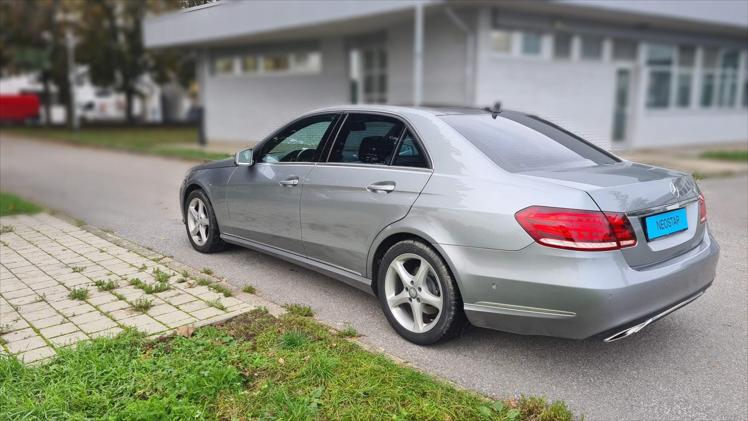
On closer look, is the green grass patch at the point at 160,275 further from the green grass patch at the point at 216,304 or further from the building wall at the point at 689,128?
the building wall at the point at 689,128

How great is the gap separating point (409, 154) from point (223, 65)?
70.3ft

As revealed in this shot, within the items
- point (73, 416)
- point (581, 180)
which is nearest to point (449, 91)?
point (581, 180)

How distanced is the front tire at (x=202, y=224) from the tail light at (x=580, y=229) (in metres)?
3.51

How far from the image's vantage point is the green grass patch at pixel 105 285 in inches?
191

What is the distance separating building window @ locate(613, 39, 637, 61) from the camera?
17.4m

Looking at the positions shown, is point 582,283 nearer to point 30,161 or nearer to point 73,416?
point 73,416

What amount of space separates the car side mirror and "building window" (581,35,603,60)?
13413 mm

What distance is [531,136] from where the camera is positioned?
436 centimetres

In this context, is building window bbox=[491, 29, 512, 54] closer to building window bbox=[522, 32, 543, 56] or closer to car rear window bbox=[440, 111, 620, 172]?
building window bbox=[522, 32, 543, 56]

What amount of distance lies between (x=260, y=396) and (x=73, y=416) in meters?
0.86

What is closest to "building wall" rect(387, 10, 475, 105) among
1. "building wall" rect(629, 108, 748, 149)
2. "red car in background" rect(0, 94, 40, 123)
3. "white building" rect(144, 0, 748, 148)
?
"white building" rect(144, 0, 748, 148)

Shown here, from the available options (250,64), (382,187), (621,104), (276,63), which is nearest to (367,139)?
(382,187)

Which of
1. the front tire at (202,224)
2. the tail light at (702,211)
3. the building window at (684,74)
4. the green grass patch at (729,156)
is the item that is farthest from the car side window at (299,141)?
the building window at (684,74)

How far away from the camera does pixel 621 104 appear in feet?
59.7
